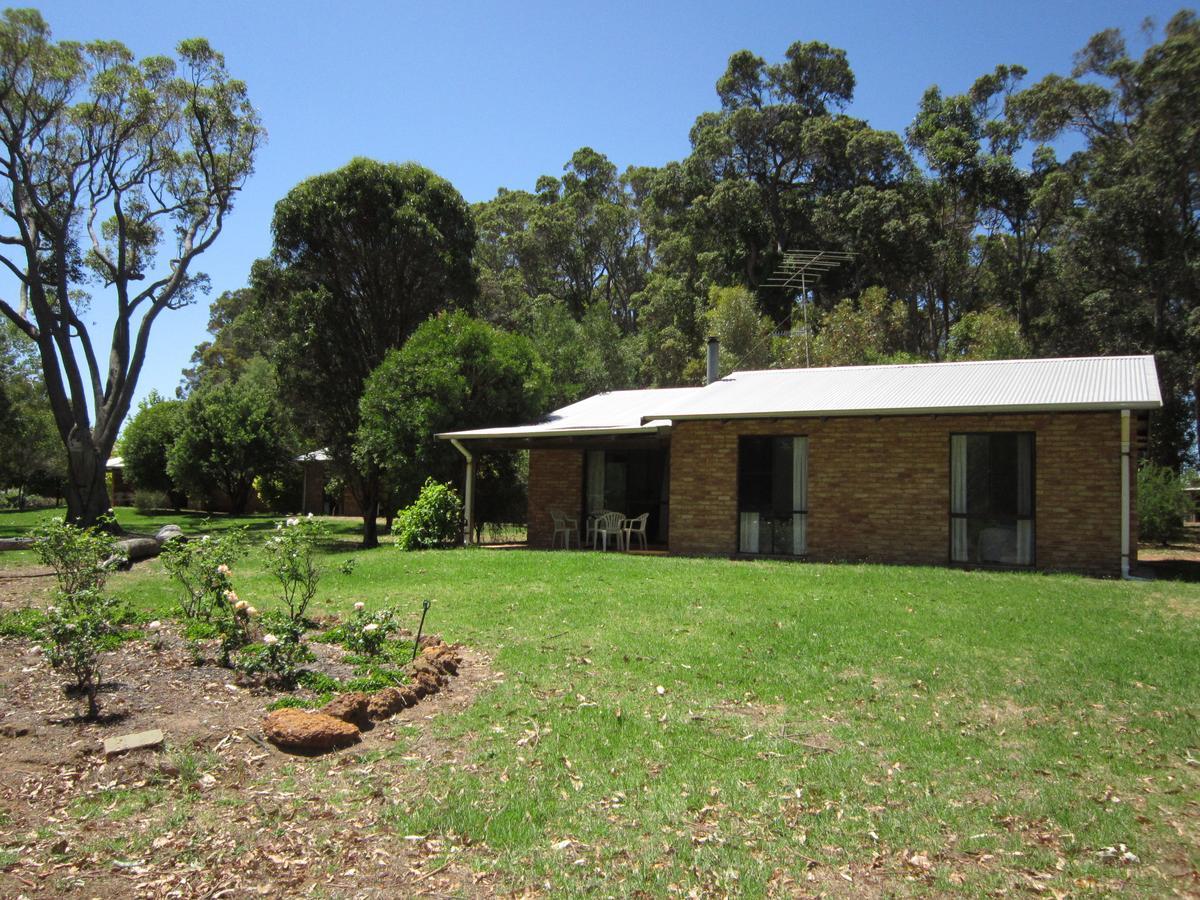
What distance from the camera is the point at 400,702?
17.6ft

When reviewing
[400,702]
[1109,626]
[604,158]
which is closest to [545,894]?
[400,702]

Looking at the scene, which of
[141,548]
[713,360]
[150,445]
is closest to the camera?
[141,548]

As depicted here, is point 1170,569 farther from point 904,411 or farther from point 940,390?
point 904,411

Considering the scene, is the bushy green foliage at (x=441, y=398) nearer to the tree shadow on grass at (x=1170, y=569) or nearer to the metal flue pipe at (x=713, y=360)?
the metal flue pipe at (x=713, y=360)

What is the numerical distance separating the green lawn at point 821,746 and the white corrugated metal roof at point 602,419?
5.96m

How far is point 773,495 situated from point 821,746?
917cm

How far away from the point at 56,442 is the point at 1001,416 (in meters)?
44.7

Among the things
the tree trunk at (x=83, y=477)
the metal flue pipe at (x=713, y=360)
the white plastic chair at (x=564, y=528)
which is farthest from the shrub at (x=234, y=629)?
the tree trunk at (x=83, y=477)

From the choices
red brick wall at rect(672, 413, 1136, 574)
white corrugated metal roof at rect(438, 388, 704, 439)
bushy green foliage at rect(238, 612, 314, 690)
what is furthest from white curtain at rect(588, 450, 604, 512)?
bushy green foliage at rect(238, 612, 314, 690)

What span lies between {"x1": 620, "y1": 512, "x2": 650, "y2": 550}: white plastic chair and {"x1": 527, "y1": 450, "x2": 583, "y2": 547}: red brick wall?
4.19 feet

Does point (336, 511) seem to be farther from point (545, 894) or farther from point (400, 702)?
point (545, 894)

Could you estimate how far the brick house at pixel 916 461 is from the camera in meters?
11.7

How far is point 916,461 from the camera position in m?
12.7

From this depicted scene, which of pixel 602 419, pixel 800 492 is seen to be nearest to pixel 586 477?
pixel 602 419
